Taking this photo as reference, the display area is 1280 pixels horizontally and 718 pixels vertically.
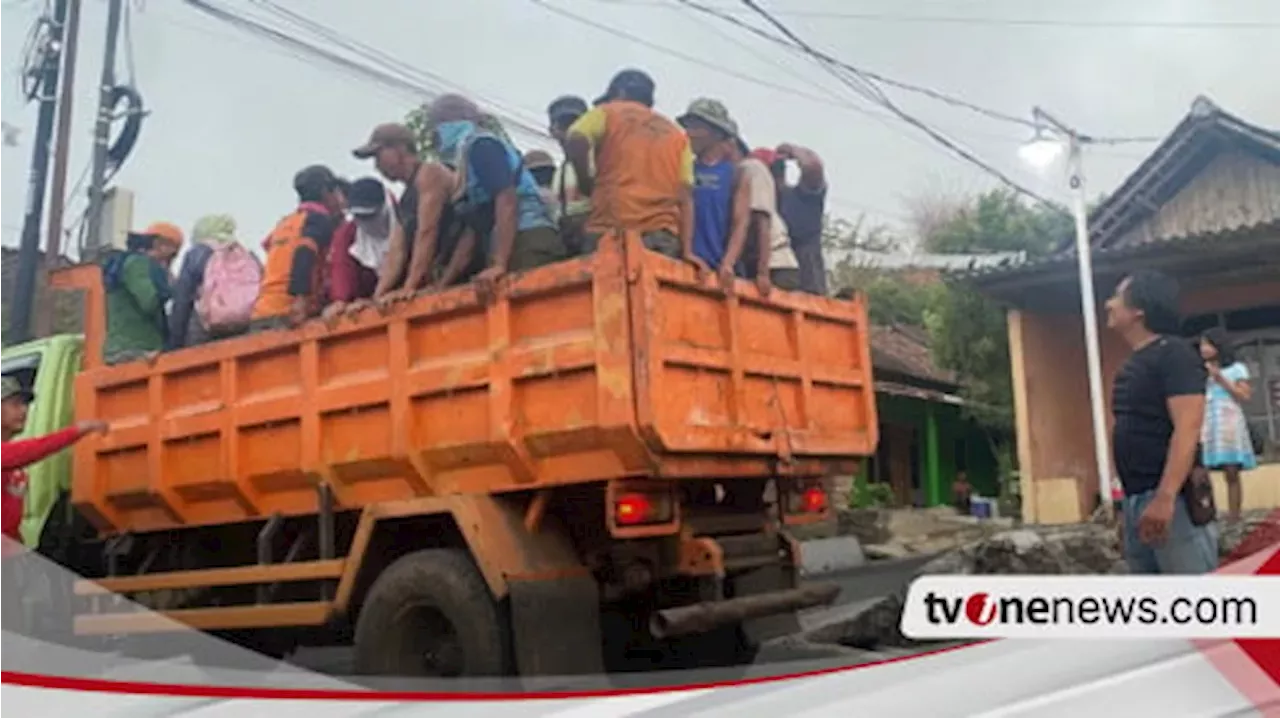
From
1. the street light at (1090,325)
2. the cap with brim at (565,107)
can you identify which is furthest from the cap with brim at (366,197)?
the street light at (1090,325)

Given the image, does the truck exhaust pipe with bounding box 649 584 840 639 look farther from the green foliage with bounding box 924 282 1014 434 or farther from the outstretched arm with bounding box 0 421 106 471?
the outstretched arm with bounding box 0 421 106 471

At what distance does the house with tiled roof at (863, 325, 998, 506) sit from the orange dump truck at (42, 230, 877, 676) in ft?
0.11

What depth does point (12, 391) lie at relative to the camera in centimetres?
182

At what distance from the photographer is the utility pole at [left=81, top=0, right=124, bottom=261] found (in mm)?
1676

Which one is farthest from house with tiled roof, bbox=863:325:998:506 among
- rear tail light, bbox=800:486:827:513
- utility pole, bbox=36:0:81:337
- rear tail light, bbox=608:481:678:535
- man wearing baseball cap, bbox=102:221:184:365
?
utility pole, bbox=36:0:81:337

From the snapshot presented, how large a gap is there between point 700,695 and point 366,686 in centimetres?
49

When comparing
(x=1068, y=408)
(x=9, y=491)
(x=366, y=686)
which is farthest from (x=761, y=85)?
(x=9, y=491)

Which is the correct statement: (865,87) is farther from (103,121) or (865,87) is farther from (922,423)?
(103,121)

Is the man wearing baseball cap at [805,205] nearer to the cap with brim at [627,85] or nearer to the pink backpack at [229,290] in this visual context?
the cap with brim at [627,85]

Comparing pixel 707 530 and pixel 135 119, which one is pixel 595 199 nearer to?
pixel 707 530

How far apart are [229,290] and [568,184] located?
1.78ft

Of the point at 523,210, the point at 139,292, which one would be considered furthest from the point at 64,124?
the point at 523,210

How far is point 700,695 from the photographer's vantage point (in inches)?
69.4

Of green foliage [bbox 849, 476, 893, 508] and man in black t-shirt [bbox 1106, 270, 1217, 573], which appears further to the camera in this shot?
green foliage [bbox 849, 476, 893, 508]
